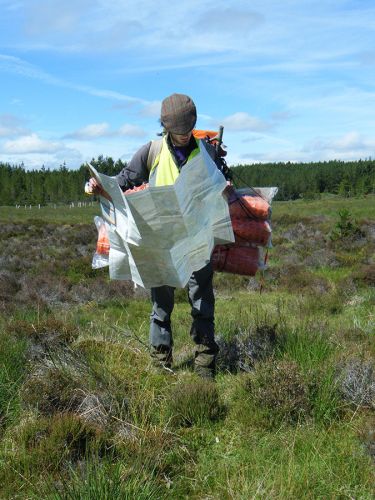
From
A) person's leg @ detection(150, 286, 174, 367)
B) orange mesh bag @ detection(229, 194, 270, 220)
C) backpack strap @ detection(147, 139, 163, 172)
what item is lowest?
person's leg @ detection(150, 286, 174, 367)

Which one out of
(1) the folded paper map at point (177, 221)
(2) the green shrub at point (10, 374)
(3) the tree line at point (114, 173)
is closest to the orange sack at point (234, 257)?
(1) the folded paper map at point (177, 221)

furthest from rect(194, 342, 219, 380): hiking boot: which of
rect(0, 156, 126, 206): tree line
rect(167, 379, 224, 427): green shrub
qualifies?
rect(0, 156, 126, 206): tree line

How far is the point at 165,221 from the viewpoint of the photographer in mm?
3684

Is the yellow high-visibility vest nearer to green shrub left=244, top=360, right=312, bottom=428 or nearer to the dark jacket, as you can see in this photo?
the dark jacket

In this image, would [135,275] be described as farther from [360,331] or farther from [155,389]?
[360,331]

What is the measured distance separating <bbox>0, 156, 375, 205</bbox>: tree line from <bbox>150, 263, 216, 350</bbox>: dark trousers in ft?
192

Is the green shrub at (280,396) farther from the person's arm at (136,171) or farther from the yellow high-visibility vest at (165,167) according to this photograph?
the person's arm at (136,171)

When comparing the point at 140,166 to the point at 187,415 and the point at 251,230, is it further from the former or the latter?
the point at 187,415

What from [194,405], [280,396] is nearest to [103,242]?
[194,405]

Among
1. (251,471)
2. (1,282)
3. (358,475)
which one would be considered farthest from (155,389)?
(1,282)

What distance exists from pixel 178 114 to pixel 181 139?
0.22m

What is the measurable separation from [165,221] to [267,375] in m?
1.14

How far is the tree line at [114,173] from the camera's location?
283 ft

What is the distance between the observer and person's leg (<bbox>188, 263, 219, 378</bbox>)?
4281mm
